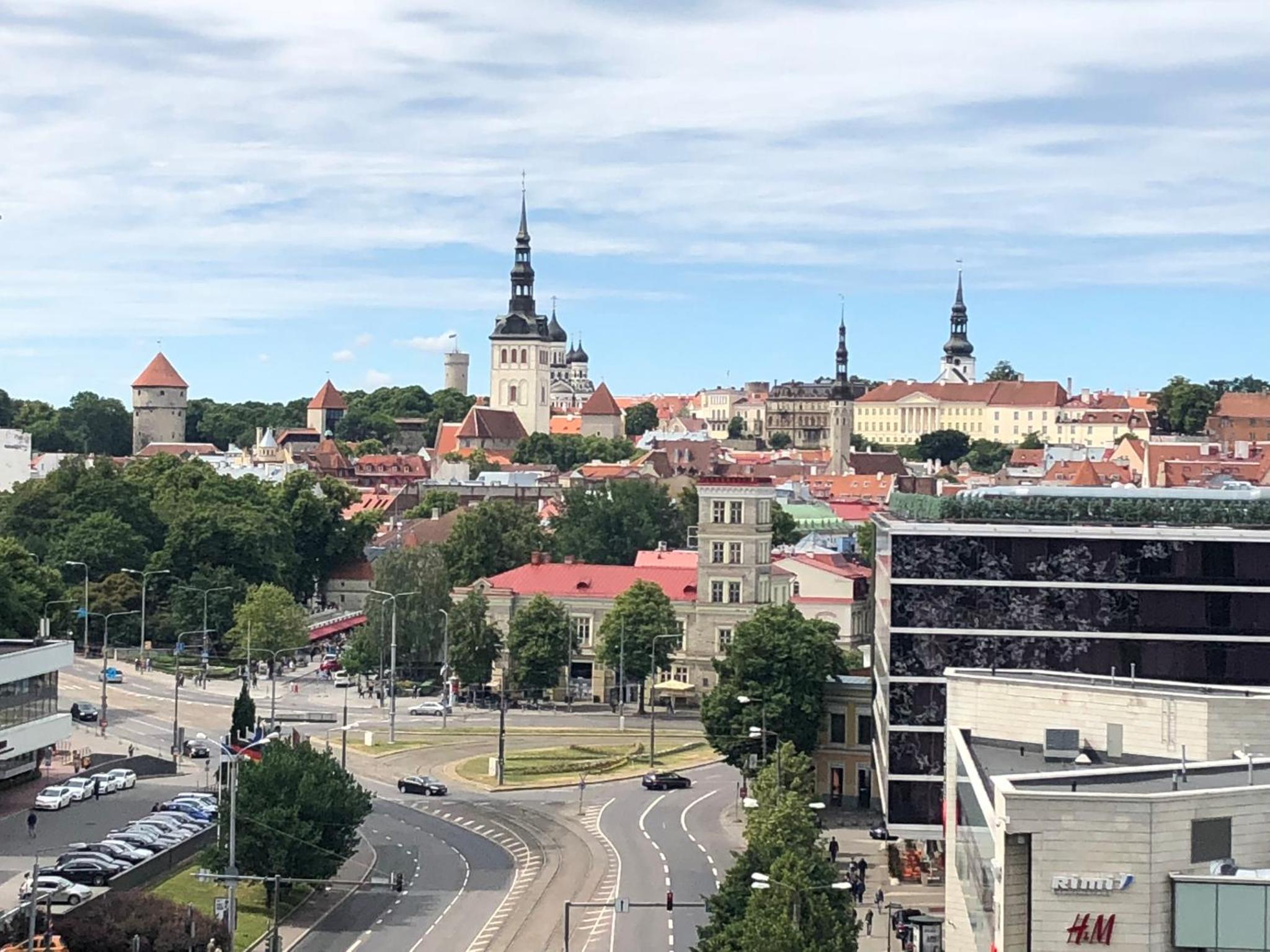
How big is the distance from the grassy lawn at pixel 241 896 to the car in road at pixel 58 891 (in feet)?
9.39

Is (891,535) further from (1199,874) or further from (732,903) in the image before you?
(1199,874)

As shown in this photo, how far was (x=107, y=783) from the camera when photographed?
83875 mm

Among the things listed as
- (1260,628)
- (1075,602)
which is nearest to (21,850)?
(1075,602)

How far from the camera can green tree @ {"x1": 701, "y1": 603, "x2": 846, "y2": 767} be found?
85.5 meters

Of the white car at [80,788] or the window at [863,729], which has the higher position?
the window at [863,729]

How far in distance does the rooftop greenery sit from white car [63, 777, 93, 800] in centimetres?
Answer: 3188

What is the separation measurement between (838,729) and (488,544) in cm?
6722

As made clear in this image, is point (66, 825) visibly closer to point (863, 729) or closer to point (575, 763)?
point (575, 763)

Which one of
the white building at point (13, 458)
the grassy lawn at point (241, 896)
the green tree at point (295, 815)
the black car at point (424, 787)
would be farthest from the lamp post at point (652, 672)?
the white building at point (13, 458)

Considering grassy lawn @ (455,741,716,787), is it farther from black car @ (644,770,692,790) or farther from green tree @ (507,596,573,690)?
green tree @ (507,596,573,690)

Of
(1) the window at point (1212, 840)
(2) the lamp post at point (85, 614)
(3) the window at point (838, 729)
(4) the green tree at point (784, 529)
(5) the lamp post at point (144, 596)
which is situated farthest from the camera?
(4) the green tree at point (784, 529)

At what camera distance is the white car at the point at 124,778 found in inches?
3324

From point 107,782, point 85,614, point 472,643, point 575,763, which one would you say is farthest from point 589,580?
point 107,782

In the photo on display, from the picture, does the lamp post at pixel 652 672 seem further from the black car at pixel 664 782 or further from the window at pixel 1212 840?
the window at pixel 1212 840
